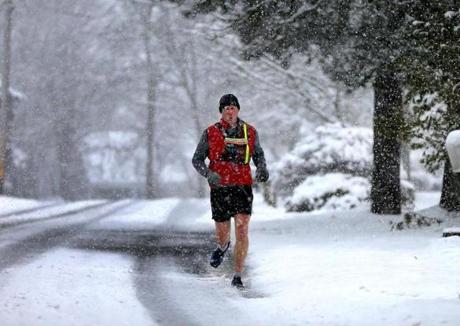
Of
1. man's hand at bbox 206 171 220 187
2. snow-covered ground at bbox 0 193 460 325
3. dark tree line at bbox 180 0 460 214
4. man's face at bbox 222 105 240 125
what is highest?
dark tree line at bbox 180 0 460 214

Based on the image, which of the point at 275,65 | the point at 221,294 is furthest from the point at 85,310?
the point at 275,65

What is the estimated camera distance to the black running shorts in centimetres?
809

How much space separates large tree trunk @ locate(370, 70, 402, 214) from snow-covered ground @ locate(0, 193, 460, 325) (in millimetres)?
3037

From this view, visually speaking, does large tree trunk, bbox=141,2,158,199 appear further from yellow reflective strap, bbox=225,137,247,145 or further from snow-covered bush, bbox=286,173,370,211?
yellow reflective strap, bbox=225,137,247,145

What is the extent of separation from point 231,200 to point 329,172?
13.6 metres

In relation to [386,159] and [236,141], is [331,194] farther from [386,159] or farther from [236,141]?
[236,141]

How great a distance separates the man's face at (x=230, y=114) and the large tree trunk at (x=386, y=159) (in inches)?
266

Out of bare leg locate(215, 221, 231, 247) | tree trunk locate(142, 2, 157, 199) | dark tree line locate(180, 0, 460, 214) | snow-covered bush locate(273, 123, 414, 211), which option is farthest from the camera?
tree trunk locate(142, 2, 157, 199)

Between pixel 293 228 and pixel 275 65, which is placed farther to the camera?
pixel 275 65

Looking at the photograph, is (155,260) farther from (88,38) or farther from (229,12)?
(88,38)

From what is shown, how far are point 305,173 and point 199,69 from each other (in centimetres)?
1963

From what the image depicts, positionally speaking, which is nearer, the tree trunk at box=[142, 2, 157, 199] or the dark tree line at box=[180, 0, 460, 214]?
the dark tree line at box=[180, 0, 460, 214]

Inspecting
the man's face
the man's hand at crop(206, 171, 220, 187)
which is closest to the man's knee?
the man's hand at crop(206, 171, 220, 187)

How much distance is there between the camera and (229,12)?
14.0 metres
